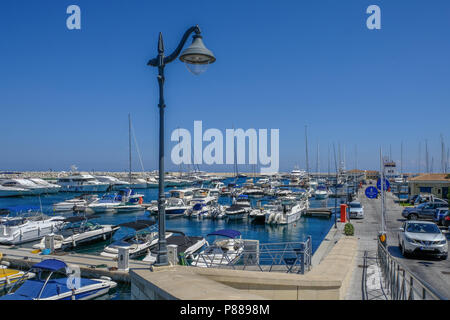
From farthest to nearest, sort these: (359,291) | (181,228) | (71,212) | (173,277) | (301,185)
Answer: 1. (301,185)
2. (71,212)
3. (181,228)
4. (359,291)
5. (173,277)

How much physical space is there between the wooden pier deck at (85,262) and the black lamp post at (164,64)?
435 inches

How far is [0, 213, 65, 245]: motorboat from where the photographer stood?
29375 millimetres

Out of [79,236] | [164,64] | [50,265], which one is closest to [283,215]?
[79,236]

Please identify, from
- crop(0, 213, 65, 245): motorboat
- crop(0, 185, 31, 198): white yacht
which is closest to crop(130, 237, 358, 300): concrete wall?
crop(0, 213, 65, 245): motorboat

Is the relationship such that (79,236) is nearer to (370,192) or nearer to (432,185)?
(370,192)

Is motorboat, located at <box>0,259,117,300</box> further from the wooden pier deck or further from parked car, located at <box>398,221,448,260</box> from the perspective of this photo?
parked car, located at <box>398,221,448,260</box>

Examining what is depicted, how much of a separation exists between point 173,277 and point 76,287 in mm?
11089

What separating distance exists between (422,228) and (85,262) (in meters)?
18.9

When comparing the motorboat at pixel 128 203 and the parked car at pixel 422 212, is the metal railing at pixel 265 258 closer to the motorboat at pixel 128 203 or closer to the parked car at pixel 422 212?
the parked car at pixel 422 212

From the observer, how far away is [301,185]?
106062 mm

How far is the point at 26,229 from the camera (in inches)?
1201

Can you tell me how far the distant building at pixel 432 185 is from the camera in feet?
150
